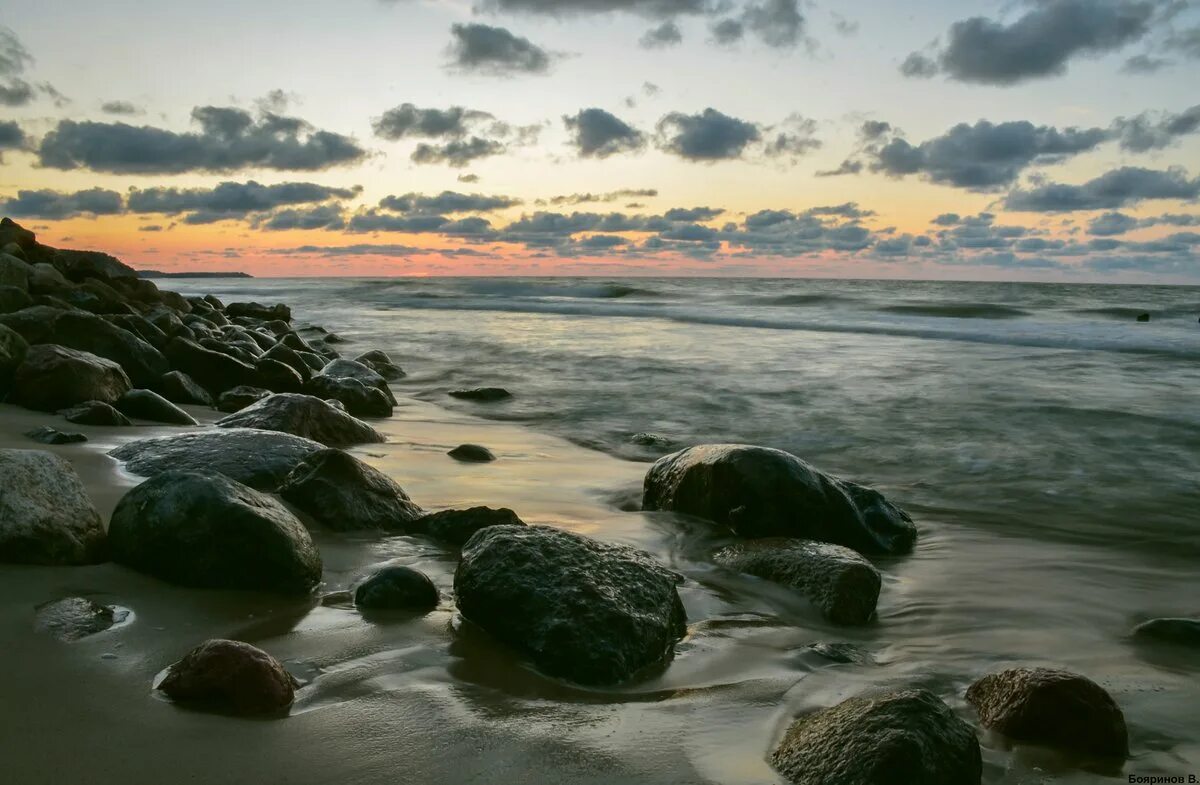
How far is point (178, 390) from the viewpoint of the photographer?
6594 mm

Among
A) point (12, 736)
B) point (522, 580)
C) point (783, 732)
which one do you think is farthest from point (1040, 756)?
point (12, 736)

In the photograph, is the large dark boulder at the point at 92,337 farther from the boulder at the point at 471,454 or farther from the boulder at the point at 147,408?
the boulder at the point at 471,454

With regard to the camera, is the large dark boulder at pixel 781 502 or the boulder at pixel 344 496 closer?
the boulder at pixel 344 496

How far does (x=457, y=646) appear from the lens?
254 centimetres

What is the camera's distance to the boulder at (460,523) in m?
3.55

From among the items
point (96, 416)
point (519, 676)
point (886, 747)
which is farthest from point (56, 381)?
point (886, 747)

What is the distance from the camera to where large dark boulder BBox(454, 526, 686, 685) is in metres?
2.45

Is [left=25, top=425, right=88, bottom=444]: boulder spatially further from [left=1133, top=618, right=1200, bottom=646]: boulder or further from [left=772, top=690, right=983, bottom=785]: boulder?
[left=1133, top=618, right=1200, bottom=646]: boulder

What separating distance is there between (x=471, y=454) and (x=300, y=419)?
3.48ft

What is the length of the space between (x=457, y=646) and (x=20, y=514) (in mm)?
1413

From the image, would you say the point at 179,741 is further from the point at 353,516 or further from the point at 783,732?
the point at 353,516

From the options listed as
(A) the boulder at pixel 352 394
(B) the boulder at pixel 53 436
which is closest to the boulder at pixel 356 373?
(A) the boulder at pixel 352 394

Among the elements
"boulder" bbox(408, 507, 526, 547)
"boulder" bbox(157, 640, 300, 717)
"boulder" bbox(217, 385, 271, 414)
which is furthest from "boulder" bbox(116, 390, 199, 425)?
"boulder" bbox(157, 640, 300, 717)

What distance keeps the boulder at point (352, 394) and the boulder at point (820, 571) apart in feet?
14.2
